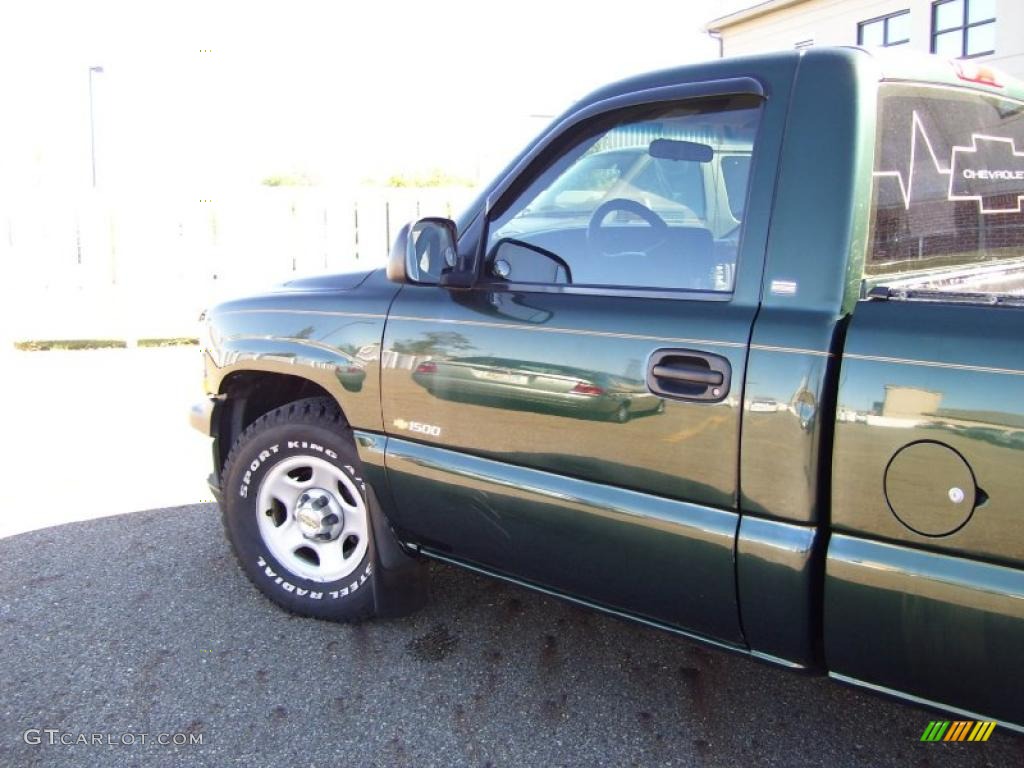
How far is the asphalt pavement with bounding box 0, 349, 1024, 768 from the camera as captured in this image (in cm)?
275

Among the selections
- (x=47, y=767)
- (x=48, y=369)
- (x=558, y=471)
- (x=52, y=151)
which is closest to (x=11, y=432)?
(x=48, y=369)

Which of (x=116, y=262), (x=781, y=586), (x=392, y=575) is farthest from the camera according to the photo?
(x=116, y=262)

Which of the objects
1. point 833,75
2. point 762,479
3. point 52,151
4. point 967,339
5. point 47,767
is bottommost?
point 47,767

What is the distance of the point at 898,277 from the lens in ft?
7.72

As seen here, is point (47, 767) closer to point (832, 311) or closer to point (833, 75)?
point (832, 311)

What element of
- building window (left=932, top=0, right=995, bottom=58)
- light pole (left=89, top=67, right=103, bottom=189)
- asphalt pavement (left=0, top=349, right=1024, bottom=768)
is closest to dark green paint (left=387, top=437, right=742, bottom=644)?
asphalt pavement (left=0, top=349, right=1024, bottom=768)

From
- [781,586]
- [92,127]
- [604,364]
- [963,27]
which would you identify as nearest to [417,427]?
[604,364]

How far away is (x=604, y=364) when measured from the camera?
247cm

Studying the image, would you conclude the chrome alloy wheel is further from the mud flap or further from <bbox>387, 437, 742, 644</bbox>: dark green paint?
<bbox>387, 437, 742, 644</bbox>: dark green paint

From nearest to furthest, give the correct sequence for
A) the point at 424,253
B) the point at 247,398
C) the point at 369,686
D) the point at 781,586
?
the point at 781,586 → the point at 424,253 → the point at 369,686 → the point at 247,398

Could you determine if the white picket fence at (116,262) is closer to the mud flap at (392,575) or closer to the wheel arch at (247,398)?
the wheel arch at (247,398)

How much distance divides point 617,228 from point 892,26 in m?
21.8

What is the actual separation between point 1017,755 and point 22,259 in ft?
36.3

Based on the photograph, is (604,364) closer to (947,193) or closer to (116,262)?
(947,193)
